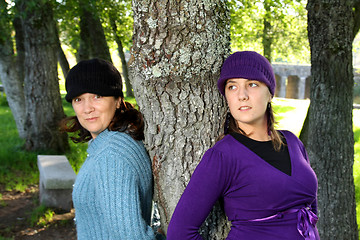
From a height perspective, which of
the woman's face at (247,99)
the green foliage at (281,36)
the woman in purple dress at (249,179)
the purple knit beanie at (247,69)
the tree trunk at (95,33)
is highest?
the green foliage at (281,36)

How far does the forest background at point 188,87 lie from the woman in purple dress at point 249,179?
6.4 inches

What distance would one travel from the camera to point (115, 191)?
1.69 metres

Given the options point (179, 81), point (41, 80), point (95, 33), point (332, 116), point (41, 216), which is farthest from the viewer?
point (95, 33)

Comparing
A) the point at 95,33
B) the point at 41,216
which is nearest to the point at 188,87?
the point at 41,216

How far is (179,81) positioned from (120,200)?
0.64 m

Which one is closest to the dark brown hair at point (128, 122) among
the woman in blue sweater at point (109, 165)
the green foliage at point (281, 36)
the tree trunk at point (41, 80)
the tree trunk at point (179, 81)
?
the woman in blue sweater at point (109, 165)

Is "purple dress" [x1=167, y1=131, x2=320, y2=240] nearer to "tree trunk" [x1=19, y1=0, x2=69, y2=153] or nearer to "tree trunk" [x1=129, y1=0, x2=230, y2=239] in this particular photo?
"tree trunk" [x1=129, y1=0, x2=230, y2=239]

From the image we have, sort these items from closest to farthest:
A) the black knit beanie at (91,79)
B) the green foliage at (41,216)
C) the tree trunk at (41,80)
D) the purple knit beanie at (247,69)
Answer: the purple knit beanie at (247,69) → the black knit beanie at (91,79) → the green foliage at (41,216) → the tree trunk at (41,80)

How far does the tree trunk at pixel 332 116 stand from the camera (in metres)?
3.56

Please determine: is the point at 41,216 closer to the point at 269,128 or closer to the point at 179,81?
the point at 179,81

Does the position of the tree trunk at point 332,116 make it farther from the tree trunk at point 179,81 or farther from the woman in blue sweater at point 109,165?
the woman in blue sweater at point 109,165

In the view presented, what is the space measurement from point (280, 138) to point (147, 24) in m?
0.89

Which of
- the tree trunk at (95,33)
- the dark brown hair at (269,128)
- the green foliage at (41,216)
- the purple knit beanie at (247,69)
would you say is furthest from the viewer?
the tree trunk at (95,33)

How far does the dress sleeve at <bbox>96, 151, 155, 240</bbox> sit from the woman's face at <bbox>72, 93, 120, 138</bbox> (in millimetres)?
332
